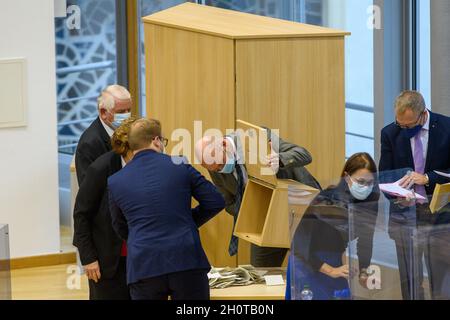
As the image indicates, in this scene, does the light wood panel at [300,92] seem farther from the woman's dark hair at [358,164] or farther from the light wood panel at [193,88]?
the woman's dark hair at [358,164]

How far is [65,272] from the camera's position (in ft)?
30.2

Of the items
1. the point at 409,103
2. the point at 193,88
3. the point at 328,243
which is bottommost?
the point at 328,243

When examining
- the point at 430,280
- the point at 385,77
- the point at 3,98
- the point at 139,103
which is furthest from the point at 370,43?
the point at 430,280

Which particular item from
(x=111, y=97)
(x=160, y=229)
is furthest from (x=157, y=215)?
(x=111, y=97)

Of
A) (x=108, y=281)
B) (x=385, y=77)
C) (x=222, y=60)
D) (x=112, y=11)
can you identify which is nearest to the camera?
(x=108, y=281)

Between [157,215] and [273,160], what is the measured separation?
3.42ft

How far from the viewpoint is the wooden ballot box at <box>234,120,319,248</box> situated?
604 cm

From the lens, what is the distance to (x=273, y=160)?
6102mm

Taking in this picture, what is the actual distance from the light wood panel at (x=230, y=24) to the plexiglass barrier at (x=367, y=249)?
1.91 m

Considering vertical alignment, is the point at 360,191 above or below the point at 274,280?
above

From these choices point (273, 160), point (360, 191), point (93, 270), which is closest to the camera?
point (360, 191)

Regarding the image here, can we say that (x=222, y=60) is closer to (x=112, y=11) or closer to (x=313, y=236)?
(x=313, y=236)

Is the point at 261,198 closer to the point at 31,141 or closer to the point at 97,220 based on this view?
the point at 97,220
